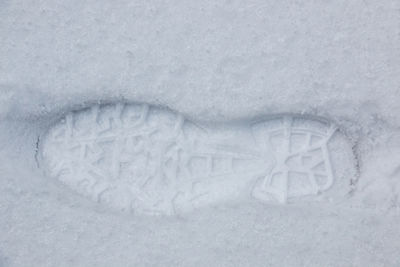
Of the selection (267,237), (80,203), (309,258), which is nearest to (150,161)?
(80,203)

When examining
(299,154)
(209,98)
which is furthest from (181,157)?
(299,154)

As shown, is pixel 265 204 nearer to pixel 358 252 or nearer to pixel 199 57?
pixel 358 252

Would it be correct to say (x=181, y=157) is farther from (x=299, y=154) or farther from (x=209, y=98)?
(x=299, y=154)

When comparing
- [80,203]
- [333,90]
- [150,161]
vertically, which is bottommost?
[80,203]

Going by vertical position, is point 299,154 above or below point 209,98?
below
